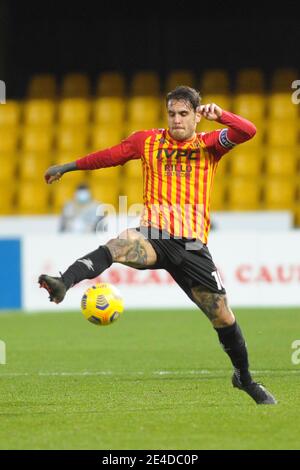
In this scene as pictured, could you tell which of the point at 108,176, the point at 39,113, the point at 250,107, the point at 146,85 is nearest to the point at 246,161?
the point at 250,107

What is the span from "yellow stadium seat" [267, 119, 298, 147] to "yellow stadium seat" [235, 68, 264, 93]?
3.13 ft

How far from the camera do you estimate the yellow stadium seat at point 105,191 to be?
861 inches

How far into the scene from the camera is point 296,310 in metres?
16.6

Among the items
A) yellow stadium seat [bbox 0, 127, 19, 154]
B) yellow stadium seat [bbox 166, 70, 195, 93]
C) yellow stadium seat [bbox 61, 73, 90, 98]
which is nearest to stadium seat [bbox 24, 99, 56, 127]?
yellow stadium seat [bbox 0, 127, 19, 154]

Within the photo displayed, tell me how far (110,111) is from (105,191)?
86.3 inches

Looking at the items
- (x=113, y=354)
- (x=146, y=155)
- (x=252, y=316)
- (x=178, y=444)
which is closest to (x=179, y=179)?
(x=146, y=155)

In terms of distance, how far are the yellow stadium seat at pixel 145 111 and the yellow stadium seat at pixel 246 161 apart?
69.9 inches

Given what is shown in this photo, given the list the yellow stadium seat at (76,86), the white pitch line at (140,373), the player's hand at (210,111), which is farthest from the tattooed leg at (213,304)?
the yellow stadium seat at (76,86)

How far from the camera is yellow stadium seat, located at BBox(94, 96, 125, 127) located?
23.4 metres

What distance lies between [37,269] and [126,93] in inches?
307

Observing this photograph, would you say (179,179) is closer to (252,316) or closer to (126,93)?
(252,316)

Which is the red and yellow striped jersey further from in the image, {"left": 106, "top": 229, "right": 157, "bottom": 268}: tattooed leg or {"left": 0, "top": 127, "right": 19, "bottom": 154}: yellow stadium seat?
{"left": 0, "top": 127, "right": 19, "bottom": 154}: yellow stadium seat

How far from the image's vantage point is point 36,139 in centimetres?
2355

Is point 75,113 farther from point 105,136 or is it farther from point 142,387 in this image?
point 142,387
